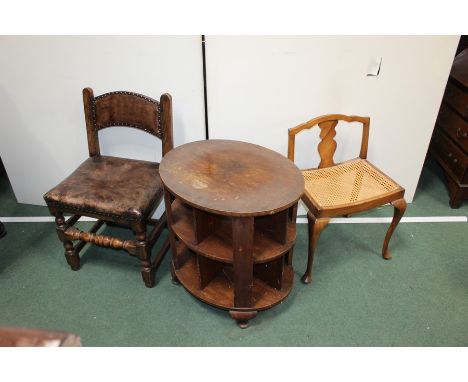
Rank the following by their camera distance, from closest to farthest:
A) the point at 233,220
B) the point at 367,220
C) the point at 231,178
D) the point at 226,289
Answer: the point at 233,220 < the point at 231,178 < the point at 226,289 < the point at 367,220

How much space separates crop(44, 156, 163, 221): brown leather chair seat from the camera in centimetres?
183

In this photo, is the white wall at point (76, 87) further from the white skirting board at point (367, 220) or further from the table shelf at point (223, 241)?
the table shelf at point (223, 241)

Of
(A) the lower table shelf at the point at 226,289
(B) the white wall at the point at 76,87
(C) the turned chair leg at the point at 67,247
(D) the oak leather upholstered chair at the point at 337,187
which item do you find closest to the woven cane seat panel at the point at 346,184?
(D) the oak leather upholstered chair at the point at 337,187

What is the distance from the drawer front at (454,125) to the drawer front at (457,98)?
0.05 m

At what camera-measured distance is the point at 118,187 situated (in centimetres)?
192

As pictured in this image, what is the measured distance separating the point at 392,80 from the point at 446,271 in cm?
112

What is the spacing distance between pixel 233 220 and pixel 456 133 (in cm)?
201

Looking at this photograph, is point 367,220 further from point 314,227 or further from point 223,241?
point 223,241

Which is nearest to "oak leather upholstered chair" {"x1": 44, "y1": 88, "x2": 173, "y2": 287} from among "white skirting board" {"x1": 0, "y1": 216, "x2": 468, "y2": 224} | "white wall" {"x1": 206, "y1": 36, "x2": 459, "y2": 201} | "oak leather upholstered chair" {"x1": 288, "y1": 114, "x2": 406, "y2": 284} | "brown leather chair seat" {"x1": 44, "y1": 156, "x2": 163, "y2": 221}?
"brown leather chair seat" {"x1": 44, "y1": 156, "x2": 163, "y2": 221}

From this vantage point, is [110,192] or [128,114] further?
[128,114]

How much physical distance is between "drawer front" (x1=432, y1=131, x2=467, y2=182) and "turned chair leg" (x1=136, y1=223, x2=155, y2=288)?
2103 millimetres

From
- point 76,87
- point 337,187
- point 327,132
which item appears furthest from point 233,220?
point 76,87

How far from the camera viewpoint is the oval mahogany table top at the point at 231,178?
1492mm

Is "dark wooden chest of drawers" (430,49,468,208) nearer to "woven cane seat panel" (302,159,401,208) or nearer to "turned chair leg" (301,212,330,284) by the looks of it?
"woven cane seat panel" (302,159,401,208)
